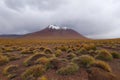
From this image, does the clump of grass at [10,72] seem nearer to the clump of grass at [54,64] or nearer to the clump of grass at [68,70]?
the clump of grass at [54,64]

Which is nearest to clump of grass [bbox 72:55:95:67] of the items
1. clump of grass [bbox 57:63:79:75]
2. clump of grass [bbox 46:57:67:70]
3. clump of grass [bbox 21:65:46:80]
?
clump of grass [bbox 57:63:79:75]

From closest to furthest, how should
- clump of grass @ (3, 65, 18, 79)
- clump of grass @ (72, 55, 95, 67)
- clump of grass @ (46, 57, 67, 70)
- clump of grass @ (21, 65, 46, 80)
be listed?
clump of grass @ (21, 65, 46, 80) < clump of grass @ (3, 65, 18, 79) < clump of grass @ (46, 57, 67, 70) < clump of grass @ (72, 55, 95, 67)

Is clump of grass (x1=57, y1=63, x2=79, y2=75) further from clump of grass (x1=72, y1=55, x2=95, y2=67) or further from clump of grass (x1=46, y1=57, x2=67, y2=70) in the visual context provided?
clump of grass (x1=72, y1=55, x2=95, y2=67)

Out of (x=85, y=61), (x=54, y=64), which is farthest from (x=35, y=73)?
(x=85, y=61)

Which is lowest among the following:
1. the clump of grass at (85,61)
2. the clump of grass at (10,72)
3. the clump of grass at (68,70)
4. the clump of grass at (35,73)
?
the clump of grass at (10,72)

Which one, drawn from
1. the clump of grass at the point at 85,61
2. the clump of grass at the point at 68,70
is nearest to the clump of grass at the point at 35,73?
the clump of grass at the point at 68,70

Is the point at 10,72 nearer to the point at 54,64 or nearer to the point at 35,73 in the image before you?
the point at 35,73

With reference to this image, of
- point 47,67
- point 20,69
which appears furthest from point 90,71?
point 20,69

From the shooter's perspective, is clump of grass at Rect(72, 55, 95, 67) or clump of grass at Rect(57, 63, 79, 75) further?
clump of grass at Rect(72, 55, 95, 67)

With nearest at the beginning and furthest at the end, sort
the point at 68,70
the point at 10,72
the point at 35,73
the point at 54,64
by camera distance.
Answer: the point at 68,70, the point at 35,73, the point at 54,64, the point at 10,72

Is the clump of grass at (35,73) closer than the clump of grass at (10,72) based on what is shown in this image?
Yes

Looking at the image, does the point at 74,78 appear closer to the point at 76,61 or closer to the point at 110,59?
the point at 76,61

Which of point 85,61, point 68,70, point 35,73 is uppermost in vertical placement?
point 85,61

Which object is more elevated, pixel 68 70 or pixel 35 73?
pixel 68 70
